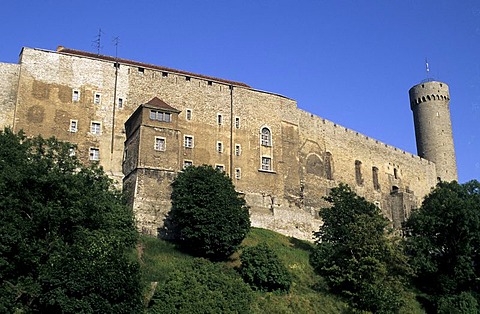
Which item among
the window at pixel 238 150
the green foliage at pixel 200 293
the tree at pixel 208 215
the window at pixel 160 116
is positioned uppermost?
the window at pixel 160 116

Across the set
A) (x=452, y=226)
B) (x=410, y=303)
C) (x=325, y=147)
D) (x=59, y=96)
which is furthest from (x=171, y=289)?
(x=325, y=147)

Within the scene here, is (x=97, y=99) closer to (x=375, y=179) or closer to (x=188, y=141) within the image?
(x=188, y=141)

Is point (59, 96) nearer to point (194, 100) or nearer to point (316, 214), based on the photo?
point (194, 100)

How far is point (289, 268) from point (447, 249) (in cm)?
1255

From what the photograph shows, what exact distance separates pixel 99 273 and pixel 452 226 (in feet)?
87.8

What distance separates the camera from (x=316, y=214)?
51375mm

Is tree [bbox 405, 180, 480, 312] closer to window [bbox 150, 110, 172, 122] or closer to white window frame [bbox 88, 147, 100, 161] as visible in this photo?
window [bbox 150, 110, 172, 122]

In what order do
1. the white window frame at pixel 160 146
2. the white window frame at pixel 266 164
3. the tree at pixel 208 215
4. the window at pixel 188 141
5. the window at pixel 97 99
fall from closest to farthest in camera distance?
the tree at pixel 208 215 → the white window frame at pixel 160 146 → the window at pixel 97 99 → the window at pixel 188 141 → the white window frame at pixel 266 164

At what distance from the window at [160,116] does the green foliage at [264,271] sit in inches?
506

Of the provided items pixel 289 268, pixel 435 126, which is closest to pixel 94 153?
pixel 289 268

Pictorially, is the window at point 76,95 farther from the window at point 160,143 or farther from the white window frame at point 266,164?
the white window frame at point 266,164

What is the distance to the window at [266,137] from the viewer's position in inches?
1976

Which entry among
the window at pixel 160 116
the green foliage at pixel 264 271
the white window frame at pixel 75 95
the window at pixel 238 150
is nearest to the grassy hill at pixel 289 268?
the green foliage at pixel 264 271

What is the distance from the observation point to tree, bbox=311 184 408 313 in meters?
35.6
